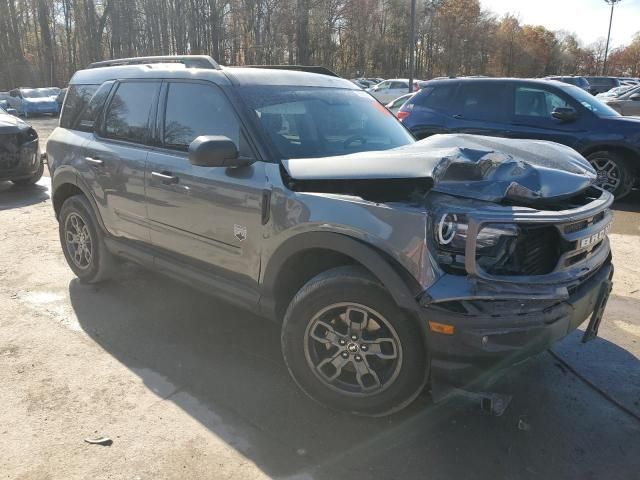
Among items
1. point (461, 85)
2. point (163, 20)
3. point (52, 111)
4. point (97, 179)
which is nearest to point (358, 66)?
point (163, 20)

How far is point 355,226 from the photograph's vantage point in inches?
105

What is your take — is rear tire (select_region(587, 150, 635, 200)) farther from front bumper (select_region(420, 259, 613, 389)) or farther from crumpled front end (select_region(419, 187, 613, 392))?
front bumper (select_region(420, 259, 613, 389))

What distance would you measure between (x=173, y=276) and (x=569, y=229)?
2.60 meters

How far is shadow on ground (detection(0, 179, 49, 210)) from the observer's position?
8312mm

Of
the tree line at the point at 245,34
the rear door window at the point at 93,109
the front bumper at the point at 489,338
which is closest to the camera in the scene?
the front bumper at the point at 489,338

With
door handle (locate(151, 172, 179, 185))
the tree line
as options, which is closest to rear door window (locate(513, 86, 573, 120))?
door handle (locate(151, 172, 179, 185))

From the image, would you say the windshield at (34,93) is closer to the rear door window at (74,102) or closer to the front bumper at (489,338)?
the rear door window at (74,102)

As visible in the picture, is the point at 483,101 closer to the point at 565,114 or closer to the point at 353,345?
the point at 565,114

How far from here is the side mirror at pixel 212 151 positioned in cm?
296

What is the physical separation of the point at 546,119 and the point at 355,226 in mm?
6439

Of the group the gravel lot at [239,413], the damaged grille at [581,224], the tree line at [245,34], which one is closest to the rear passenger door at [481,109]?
the gravel lot at [239,413]

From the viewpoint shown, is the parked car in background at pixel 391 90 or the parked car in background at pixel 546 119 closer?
the parked car in background at pixel 546 119

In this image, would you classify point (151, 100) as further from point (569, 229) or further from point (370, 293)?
point (569, 229)

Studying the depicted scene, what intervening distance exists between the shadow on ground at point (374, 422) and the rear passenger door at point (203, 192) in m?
0.63
